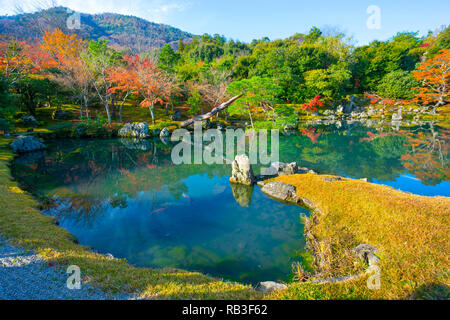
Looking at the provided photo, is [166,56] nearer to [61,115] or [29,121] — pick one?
[61,115]

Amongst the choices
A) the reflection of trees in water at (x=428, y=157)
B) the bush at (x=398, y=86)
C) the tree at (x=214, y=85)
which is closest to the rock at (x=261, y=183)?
the reflection of trees in water at (x=428, y=157)

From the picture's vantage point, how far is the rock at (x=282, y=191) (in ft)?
32.7

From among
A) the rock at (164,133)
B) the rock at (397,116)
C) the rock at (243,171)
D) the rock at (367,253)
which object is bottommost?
the rock at (367,253)

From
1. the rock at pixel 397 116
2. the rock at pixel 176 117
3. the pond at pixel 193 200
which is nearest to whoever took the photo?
the pond at pixel 193 200

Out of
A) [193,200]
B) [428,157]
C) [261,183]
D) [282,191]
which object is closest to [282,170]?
[261,183]

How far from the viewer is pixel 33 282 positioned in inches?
162

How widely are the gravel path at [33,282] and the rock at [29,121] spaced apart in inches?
1217

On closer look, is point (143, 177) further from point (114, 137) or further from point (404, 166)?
point (404, 166)

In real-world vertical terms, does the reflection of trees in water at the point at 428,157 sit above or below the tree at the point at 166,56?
below

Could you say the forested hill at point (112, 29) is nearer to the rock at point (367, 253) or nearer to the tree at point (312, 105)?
the tree at point (312, 105)

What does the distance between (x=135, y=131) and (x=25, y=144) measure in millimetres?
11410

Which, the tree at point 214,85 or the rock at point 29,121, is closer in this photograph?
the rock at point 29,121

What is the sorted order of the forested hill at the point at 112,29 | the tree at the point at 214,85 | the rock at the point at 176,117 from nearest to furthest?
the rock at the point at 176,117 < the tree at the point at 214,85 < the forested hill at the point at 112,29

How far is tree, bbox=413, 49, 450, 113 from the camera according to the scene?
36.6m
